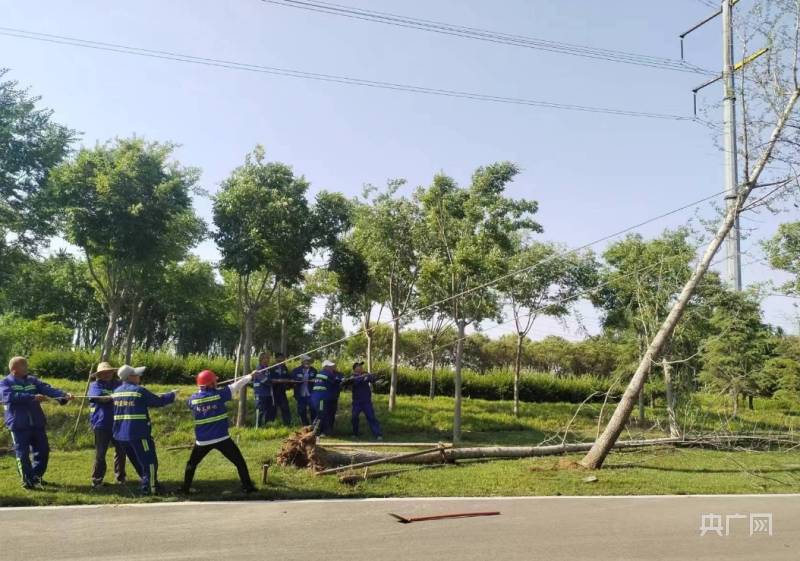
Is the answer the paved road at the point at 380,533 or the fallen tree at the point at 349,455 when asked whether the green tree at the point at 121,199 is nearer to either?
the fallen tree at the point at 349,455

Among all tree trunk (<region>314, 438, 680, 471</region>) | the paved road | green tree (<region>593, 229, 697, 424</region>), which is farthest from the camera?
green tree (<region>593, 229, 697, 424</region>)

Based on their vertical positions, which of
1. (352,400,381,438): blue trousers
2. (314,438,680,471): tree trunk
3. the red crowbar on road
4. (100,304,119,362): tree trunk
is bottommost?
the red crowbar on road

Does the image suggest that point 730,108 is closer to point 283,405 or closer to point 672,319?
point 672,319

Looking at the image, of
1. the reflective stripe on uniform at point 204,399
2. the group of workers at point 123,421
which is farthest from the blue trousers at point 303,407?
the reflective stripe on uniform at point 204,399

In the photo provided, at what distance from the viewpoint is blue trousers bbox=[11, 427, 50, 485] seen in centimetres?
856

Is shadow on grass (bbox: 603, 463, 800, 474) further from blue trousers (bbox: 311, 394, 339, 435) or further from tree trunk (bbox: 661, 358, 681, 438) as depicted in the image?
blue trousers (bbox: 311, 394, 339, 435)

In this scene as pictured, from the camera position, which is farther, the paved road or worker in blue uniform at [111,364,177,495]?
worker in blue uniform at [111,364,177,495]

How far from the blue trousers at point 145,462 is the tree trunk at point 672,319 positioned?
7.32 m

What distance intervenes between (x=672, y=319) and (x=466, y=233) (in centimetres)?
566

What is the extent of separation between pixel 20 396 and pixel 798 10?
14806 millimetres

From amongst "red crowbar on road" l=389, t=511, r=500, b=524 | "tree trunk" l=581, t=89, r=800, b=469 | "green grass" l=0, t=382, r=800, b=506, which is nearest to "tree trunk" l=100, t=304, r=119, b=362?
"green grass" l=0, t=382, r=800, b=506

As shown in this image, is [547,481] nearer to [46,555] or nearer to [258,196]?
[46,555]

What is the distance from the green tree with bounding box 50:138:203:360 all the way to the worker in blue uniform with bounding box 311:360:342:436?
199 inches

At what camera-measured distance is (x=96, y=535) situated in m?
6.36
